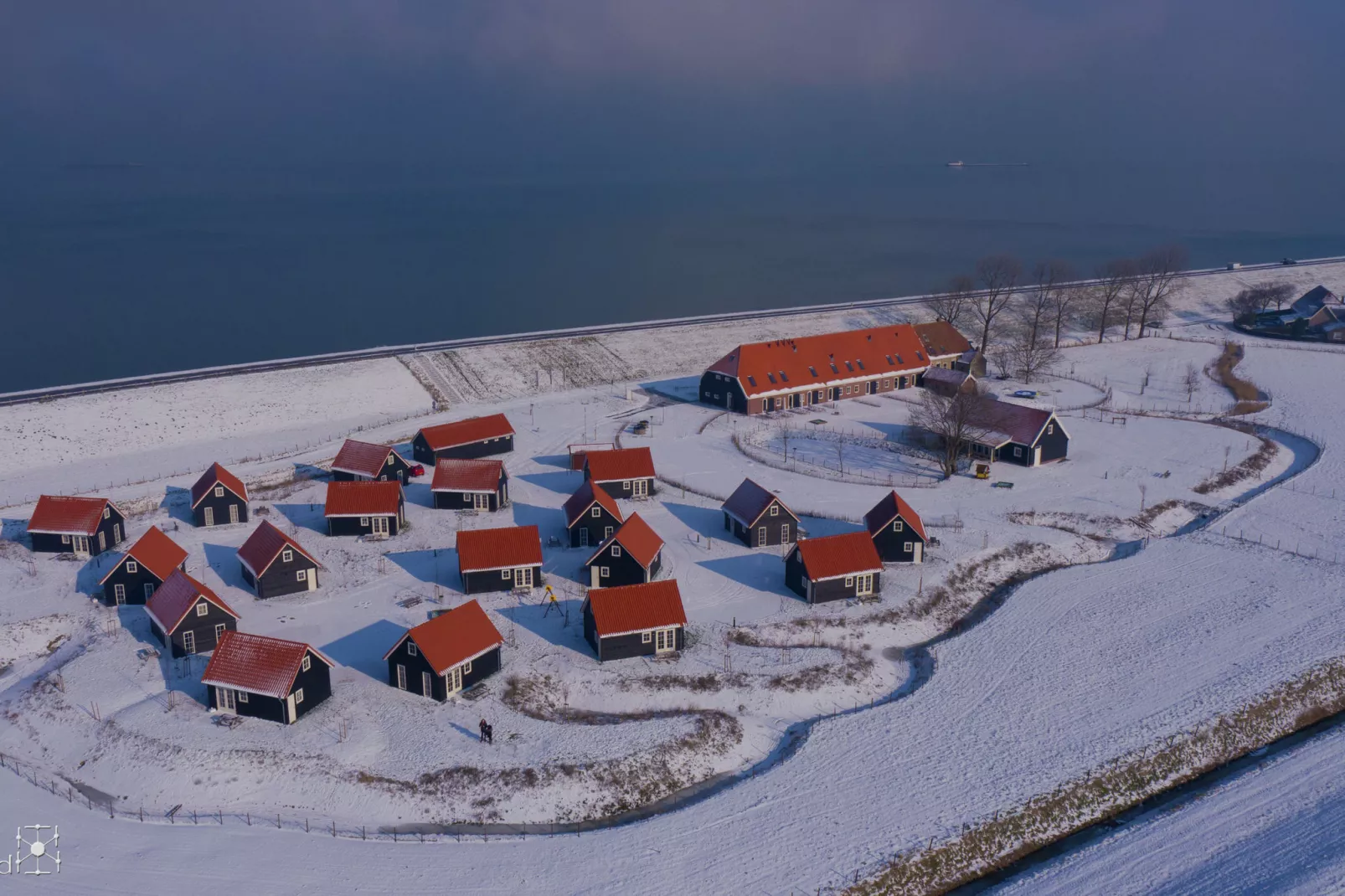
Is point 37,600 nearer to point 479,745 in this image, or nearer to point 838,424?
point 479,745

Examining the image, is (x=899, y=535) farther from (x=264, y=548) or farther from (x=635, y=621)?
(x=264, y=548)

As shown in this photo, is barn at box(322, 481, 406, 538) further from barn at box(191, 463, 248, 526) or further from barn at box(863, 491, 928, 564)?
barn at box(863, 491, 928, 564)

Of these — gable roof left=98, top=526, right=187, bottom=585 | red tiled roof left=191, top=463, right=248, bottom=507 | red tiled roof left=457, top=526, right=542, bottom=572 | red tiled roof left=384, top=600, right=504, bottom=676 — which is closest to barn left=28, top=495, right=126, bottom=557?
gable roof left=98, top=526, right=187, bottom=585

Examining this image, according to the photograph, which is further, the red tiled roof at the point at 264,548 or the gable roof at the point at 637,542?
the gable roof at the point at 637,542

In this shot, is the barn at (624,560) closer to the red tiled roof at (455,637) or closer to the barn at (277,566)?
the red tiled roof at (455,637)

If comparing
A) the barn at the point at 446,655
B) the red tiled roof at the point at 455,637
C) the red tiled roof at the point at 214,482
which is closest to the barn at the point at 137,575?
the red tiled roof at the point at 214,482

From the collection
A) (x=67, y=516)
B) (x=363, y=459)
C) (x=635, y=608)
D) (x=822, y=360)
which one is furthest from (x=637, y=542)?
(x=822, y=360)

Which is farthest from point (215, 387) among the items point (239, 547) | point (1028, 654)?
point (1028, 654)
